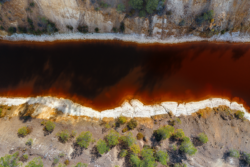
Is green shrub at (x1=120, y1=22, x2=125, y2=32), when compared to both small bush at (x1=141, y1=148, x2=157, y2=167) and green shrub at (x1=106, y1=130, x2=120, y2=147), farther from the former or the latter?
small bush at (x1=141, y1=148, x2=157, y2=167)

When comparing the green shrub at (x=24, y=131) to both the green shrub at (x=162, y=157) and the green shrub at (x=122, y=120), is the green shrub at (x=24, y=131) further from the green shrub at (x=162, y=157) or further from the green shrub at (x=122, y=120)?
the green shrub at (x=162, y=157)

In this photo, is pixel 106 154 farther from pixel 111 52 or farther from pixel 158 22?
pixel 158 22

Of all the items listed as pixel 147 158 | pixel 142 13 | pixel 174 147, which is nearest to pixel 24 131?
pixel 147 158

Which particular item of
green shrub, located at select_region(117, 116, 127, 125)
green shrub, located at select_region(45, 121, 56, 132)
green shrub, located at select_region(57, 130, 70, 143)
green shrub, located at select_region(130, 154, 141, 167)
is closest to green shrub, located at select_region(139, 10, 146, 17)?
green shrub, located at select_region(117, 116, 127, 125)

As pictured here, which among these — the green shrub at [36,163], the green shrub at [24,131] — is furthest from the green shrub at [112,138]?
the green shrub at [24,131]

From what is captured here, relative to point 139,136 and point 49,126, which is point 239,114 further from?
point 49,126
